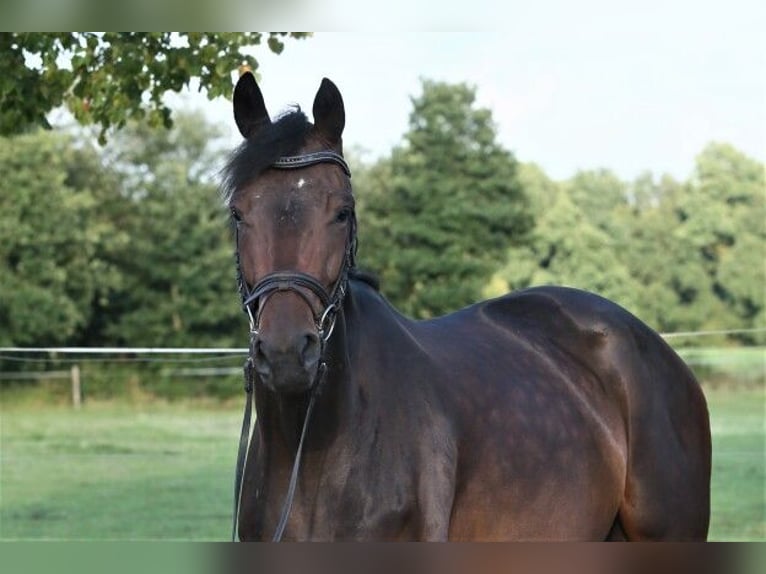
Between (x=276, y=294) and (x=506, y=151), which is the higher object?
(x=506, y=151)

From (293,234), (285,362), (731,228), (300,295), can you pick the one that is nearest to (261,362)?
(285,362)

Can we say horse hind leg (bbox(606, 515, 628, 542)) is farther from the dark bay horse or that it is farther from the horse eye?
the horse eye

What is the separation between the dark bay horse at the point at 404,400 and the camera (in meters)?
3.41

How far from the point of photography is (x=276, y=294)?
327 cm

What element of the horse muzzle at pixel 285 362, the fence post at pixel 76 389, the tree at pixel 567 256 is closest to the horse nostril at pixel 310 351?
the horse muzzle at pixel 285 362

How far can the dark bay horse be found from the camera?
3414 mm

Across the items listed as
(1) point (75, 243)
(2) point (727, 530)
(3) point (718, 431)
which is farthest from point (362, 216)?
(2) point (727, 530)

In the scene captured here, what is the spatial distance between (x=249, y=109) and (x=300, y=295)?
2.68 ft

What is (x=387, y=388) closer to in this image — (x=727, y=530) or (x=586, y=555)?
(x=586, y=555)

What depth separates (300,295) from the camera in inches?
129

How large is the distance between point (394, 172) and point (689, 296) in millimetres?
9141

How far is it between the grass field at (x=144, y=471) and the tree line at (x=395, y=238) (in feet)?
20.3

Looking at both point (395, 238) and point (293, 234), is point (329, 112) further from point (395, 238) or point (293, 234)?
point (395, 238)

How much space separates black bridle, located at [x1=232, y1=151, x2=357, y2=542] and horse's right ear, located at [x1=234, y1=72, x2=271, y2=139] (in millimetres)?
331
